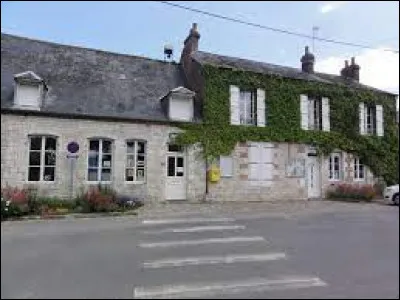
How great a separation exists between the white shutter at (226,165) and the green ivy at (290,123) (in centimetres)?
31

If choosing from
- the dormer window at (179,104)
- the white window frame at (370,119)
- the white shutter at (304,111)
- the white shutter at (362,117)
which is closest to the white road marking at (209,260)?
the dormer window at (179,104)

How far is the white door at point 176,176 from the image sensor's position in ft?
56.1

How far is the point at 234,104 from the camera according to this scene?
60.6ft

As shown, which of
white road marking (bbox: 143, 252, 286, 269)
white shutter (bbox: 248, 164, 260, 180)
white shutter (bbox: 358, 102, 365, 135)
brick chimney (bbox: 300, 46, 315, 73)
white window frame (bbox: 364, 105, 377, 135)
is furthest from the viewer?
brick chimney (bbox: 300, 46, 315, 73)

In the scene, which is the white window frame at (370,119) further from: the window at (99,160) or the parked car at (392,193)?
the window at (99,160)

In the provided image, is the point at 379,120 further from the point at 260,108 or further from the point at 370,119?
the point at 260,108

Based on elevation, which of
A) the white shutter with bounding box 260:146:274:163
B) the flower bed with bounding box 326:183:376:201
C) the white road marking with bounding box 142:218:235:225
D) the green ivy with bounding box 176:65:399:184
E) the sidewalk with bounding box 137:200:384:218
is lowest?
the white road marking with bounding box 142:218:235:225

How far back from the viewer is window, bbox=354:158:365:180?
2088cm

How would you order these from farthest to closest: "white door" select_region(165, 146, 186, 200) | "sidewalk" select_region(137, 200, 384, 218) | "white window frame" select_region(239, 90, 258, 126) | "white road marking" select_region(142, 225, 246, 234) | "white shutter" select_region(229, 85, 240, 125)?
"white window frame" select_region(239, 90, 258, 126) < "white shutter" select_region(229, 85, 240, 125) < "white door" select_region(165, 146, 186, 200) < "sidewalk" select_region(137, 200, 384, 218) < "white road marking" select_region(142, 225, 246, 234)

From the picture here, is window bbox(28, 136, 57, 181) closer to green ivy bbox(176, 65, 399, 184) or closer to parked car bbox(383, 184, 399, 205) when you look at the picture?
green ivy bbox(176, 65, 399, 184)

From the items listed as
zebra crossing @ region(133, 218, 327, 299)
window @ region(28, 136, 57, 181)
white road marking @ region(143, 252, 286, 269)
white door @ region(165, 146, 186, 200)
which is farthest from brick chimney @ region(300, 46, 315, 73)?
white road marking @ region(143, 252, 286, 269)

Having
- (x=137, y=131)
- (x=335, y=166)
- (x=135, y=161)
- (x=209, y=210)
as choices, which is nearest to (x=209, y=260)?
(x=209, y=210)

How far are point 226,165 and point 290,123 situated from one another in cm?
346

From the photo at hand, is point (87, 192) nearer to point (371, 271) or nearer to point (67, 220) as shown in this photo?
point (67, 220)
